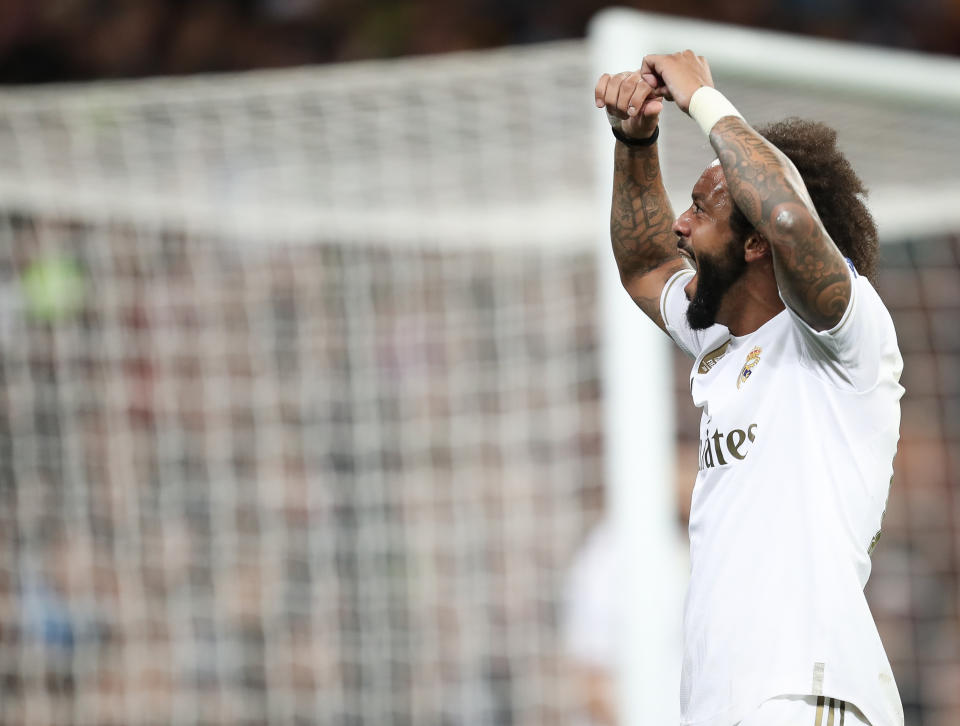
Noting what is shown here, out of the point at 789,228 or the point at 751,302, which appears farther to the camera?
the point at 751,302

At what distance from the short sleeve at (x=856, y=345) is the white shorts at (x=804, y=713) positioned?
0.41 m

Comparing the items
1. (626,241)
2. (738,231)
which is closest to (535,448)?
(626,241)

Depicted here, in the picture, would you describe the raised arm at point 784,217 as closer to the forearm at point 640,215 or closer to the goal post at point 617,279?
the forearm at point 640,215

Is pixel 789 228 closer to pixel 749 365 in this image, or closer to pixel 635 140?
pixel 749 365

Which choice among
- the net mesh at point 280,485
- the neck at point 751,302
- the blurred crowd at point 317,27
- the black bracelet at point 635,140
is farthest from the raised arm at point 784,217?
the blurred crowd at point 317,27

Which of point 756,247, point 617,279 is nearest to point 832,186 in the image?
point 756,247

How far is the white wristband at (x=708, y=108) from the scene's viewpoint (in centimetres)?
163

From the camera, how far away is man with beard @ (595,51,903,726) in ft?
5.16

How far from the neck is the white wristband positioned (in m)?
0.23

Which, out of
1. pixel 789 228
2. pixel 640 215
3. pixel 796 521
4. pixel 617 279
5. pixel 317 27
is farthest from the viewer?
pixel 317 27

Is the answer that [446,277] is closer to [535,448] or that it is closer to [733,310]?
[535,448]

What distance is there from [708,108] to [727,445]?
45 cm

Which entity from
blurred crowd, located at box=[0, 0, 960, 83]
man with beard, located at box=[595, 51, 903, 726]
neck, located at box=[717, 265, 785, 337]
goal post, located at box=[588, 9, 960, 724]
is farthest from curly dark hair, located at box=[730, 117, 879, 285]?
blurred crowd, located at box=[0, 0, 960, 83]

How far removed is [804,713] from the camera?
5.18 ft
